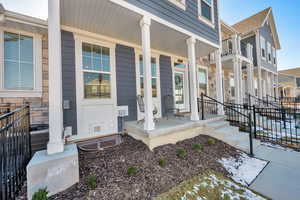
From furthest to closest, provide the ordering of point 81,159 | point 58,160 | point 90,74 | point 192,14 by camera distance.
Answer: point 192,14 → point 90,74 → point 81,159 → point 58,160

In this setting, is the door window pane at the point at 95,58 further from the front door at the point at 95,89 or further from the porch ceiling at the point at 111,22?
the porch ceiling at the point at 111,22

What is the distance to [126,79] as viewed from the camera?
15.5 feet

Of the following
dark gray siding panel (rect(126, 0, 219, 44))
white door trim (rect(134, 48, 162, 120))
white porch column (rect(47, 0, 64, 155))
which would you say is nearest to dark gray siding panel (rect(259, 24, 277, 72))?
dark gray siding panel (rect(126, 0, 219, 44))

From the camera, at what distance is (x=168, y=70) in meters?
6.07

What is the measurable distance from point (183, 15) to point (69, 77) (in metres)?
3.97

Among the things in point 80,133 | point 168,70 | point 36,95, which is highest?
point 168,70

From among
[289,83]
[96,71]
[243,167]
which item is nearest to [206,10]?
[96,71]

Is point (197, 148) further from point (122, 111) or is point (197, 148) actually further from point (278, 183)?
point (122, 111)

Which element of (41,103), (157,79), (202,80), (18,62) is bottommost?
(41,103)

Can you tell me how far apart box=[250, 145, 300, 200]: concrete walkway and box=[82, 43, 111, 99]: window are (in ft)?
14.0

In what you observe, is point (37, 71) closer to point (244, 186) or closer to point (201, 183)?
point (201, 183)

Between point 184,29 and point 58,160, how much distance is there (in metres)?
4.62

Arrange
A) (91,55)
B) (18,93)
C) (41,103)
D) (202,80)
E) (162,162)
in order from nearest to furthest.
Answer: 1. (162,162)
2. (18,93)
3. (41,103)
4. (91,55)
5. (202,80)

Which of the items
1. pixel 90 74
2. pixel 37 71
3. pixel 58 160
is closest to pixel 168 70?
pixel 90 74
